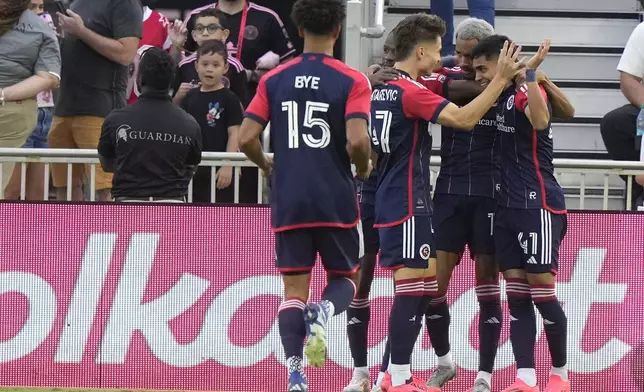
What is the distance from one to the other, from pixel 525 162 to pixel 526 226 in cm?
38

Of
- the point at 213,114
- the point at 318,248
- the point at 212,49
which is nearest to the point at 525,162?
the point at 318,248

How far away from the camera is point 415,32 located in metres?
7.97

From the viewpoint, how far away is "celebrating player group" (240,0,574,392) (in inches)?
288

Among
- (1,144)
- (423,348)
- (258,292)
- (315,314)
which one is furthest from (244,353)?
(1,144)

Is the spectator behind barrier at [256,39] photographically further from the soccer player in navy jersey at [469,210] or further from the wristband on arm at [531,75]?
the wristband on arm at [531,75]

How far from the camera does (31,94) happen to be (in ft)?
31.9

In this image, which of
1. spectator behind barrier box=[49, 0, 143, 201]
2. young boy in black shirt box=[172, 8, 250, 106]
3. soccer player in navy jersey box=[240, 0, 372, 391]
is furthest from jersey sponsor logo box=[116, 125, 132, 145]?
soccer player in navy jersey box=[240, 0, 372, 391]

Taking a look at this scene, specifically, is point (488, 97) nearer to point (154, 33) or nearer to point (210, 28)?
point (210, 28)

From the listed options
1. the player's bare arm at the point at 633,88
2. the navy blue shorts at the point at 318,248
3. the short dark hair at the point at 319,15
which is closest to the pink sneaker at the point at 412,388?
the navy blue shorts at the point at 318,248

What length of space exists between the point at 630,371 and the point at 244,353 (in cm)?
249

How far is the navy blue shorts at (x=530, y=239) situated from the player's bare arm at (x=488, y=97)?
0.74m

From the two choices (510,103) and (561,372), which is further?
(561,372)

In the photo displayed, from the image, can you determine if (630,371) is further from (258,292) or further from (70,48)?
(70,48)

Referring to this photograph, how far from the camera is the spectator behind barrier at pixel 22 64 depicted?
972 centimetres
